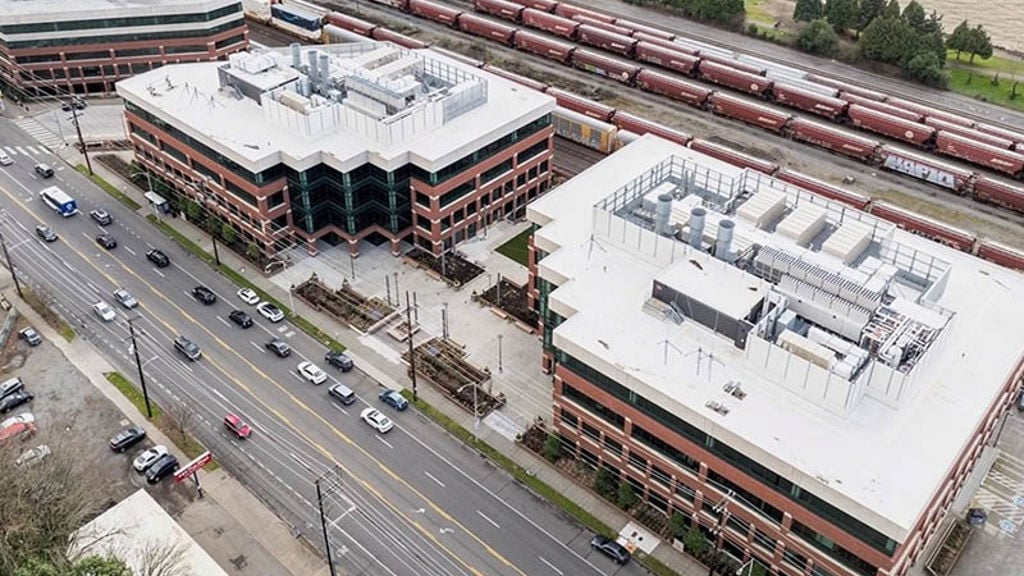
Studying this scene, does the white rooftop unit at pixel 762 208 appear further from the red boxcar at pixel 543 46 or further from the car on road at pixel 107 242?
the red boxcar at pixel 543 46

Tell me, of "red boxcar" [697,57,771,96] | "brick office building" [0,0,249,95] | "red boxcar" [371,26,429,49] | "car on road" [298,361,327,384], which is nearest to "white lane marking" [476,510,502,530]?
"car on road" [298,361,327,384]

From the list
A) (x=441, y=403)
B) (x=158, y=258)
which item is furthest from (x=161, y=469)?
(x=158, y=258)

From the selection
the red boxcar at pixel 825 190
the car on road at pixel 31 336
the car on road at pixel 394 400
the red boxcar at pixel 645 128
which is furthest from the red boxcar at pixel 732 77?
the car on road at pixel 31 336

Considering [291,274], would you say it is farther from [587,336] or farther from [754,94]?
[754,94]

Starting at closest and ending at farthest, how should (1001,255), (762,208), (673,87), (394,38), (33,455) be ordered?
Result: 1. (33,455)
2. (762,208)
3. (1001,255)
4. (673,87)
5. (394,38)

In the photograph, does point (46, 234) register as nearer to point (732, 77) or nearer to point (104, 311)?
point (104, 311)

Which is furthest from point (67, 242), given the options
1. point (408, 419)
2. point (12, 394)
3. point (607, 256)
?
point (607, 256)

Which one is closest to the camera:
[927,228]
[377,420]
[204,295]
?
[377,420]

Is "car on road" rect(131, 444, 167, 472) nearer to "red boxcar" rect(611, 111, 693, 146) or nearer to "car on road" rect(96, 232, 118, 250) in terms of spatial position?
"car on road" rect(96, 232, 118, 250)
